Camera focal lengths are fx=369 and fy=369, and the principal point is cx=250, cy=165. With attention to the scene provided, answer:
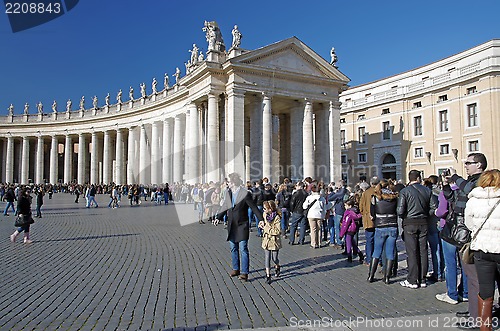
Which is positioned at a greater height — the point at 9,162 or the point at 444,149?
the point at 9,162

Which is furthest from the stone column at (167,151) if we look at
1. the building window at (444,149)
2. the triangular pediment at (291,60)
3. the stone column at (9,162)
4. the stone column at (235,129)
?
the stone column at (9,162)

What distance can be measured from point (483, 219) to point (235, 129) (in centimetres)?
2600

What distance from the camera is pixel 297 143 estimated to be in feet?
114

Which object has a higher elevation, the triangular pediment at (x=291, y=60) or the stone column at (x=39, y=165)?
the triangular pediment at (x=291, y=60)

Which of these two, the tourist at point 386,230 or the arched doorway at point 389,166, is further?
the arched doorway at point 389,166

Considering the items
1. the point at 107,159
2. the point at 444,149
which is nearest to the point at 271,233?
the point at 444,149

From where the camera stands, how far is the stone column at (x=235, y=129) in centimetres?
2970

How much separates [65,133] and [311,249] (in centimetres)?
5847

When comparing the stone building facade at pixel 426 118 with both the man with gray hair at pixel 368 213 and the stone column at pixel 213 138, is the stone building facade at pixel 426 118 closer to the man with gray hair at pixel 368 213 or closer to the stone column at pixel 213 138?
the stone column at pixel 213 138

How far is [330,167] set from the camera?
3509 centimetres

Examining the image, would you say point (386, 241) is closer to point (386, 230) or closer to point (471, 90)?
point (386, 230)

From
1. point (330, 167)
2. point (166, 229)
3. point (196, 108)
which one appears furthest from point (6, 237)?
point (330, 167)

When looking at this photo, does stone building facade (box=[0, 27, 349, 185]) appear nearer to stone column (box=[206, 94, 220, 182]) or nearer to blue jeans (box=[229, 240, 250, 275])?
stone column (box=[206, 94, 220, 182])

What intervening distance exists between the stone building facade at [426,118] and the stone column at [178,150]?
22.0m
